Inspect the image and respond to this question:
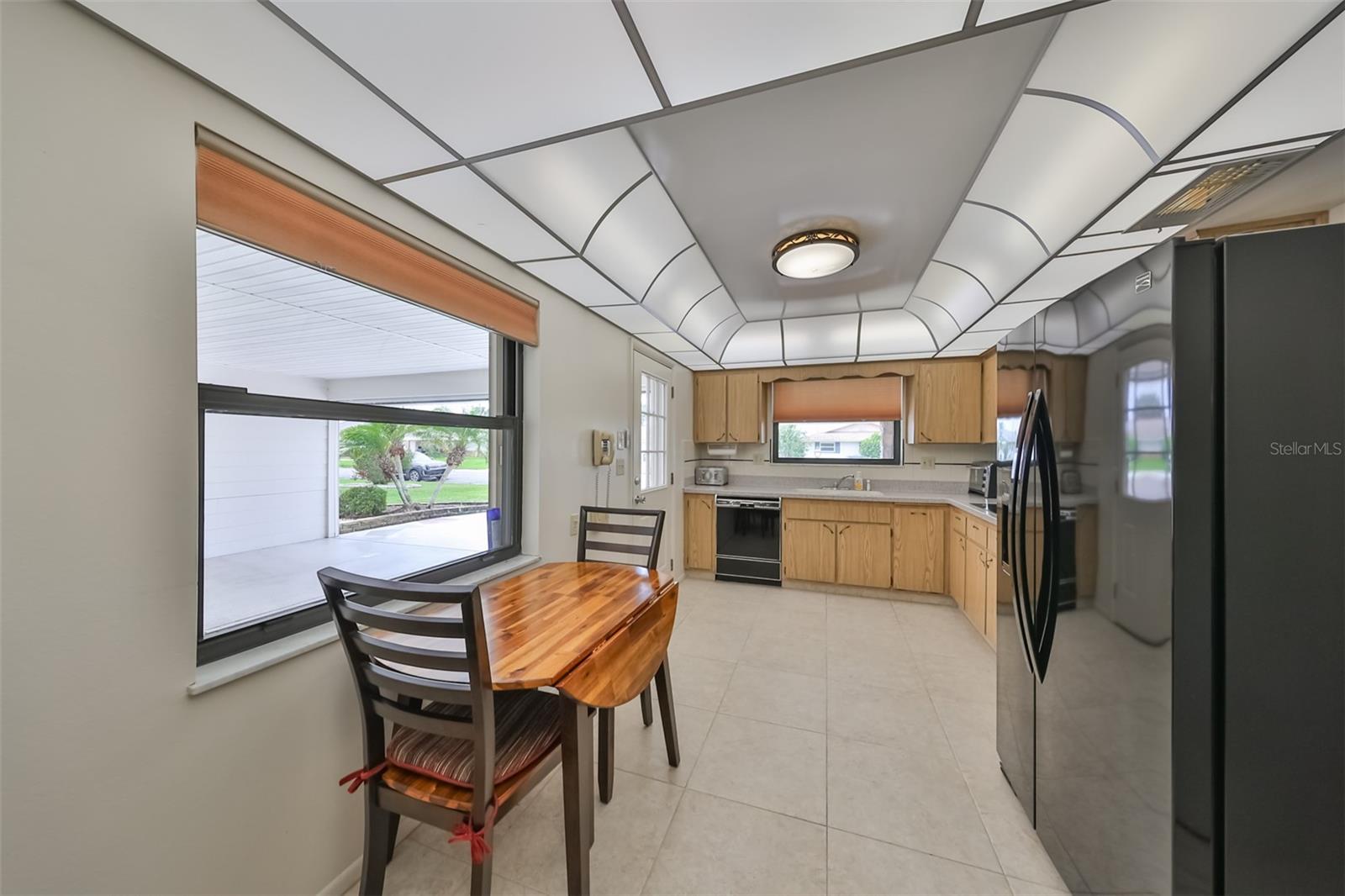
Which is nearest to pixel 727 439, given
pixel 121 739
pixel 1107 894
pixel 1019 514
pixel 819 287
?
pixel 819 287

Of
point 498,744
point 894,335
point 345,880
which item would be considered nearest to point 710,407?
point 894,335

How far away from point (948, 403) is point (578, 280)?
3.88 m

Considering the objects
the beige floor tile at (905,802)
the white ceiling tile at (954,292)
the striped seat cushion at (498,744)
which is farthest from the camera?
the white ceiling tile at (954,292)

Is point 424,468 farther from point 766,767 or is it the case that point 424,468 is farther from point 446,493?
point 766,767

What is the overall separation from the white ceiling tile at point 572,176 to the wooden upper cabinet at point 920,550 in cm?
377

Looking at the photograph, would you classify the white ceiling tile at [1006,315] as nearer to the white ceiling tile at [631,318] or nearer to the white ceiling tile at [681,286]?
the white ceiling tile at [681,286]

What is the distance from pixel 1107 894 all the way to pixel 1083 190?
86.9 inches

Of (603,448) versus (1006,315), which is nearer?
(1006,315)

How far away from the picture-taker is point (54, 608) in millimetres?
898

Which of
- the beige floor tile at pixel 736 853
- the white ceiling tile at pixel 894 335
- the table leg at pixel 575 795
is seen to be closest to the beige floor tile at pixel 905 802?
the beige floor tile at pixel 736 853

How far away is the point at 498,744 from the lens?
131 centimetres

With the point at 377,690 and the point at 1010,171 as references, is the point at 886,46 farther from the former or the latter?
the point at 377,690

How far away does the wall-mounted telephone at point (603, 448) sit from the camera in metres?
2.97

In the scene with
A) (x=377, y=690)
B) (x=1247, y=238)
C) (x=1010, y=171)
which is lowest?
(x=377, y=690)
